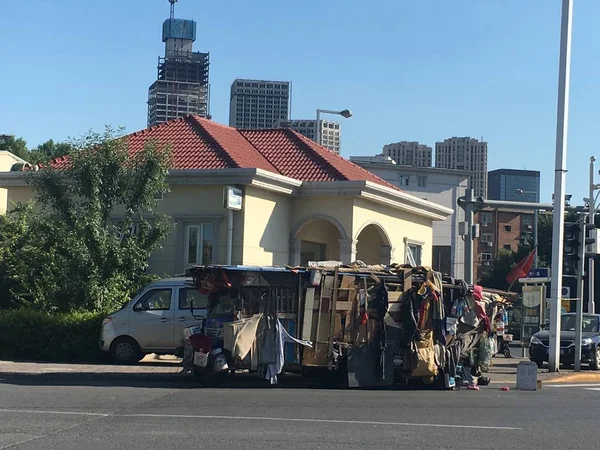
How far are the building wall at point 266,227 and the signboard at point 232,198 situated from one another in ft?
7.90

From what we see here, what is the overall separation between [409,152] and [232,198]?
154156 millimetres

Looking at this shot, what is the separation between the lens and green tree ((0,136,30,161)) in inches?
3039

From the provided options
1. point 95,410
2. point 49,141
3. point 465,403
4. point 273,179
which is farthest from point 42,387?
point 49,141

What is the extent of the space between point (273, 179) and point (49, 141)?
5807 centimetres

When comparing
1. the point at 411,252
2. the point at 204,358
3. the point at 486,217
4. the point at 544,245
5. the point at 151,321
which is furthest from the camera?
the point at 486,217

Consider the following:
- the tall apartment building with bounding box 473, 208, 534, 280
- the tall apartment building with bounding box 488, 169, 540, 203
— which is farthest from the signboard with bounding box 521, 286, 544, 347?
the tall apartment building with bounding box 488, 169, 540, 203

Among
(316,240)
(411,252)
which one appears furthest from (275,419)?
(411,252)

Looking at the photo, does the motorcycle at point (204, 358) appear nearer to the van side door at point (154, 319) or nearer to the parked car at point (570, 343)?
the van side door at point (154, 319)

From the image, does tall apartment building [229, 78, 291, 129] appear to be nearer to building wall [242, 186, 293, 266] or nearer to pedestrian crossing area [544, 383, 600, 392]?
building wall [242, 186, 293, 266]

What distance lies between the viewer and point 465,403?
563 inches

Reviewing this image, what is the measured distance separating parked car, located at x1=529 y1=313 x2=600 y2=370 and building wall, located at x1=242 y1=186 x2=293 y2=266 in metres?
8.00

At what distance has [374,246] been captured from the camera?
3108 centimetres

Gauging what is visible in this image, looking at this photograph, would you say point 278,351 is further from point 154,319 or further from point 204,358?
point 154,319

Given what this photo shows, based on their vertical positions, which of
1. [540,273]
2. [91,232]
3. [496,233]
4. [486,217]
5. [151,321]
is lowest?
[151,321]
